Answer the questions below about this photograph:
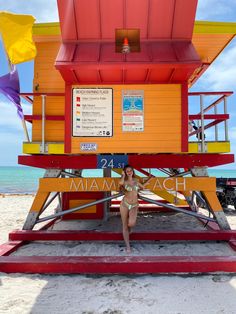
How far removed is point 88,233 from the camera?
7383mm

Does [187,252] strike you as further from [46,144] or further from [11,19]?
[11,19]

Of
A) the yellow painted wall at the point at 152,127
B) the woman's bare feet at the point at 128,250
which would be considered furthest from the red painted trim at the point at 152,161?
the woman's bare feet at the point at 128,250

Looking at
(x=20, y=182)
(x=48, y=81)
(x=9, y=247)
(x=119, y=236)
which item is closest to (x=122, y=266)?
(x=119, y=236)

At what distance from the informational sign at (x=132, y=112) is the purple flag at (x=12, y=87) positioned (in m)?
2.51

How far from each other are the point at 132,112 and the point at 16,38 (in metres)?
3.25

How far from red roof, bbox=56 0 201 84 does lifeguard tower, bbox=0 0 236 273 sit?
2 centimetres

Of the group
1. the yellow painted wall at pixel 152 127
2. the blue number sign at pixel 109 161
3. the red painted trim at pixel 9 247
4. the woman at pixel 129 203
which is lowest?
the red painted trim at pixel 9 247

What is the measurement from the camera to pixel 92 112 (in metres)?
7.30

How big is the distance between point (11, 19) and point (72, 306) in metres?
6.37

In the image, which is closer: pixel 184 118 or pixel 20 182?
pixel 184 118

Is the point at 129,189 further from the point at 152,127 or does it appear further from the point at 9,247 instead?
the point at 9,247

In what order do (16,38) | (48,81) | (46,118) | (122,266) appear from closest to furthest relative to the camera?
(122,266) → (16,38) → (46,118) → (48,81)

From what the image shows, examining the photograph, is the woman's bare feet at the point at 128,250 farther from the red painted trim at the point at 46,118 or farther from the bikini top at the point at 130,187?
the red painted trim at the point at 46,118

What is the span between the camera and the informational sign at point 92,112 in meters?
7.30
